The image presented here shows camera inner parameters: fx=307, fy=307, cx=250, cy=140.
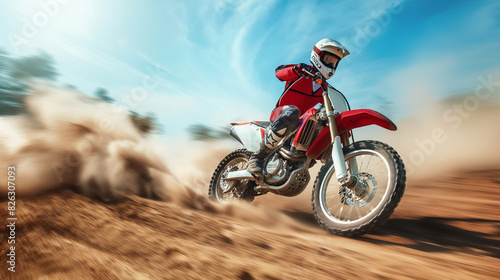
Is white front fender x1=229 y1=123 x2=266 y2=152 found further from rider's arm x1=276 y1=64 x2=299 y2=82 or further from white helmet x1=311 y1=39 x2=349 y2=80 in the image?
white helmet x1=311 y1=39 x2=349 y2=80

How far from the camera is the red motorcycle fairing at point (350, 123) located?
2838 millimetres

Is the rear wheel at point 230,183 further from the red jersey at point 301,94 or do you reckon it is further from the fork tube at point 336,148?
the fork tube at point 336,148

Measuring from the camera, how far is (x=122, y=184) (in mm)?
4207

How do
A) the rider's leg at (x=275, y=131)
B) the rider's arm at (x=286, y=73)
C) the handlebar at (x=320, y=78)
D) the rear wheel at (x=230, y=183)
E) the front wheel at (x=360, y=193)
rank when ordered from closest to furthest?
1. the front wheel at (x=360, y=193)
2. the handlebar at (x=320, y=78)
3. the rider's arm at (x=286, y=73)
4. the rider's leg at (x=275, y=131)
5. the rear wheel at (x=230, y=183)

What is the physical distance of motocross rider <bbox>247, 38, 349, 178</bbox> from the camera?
3.37 meters

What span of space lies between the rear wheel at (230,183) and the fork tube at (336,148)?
1662 mm

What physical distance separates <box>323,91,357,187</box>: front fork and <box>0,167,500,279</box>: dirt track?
0.54 metres

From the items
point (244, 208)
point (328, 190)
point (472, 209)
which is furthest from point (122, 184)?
point (472, 209)

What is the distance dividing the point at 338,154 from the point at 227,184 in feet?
6.95

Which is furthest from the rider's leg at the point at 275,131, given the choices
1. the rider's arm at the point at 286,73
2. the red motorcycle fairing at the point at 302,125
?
the rider's arm at the point at 286,73

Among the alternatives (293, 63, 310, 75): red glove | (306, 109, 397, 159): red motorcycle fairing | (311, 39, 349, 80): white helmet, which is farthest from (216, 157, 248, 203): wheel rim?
(311, 39, 349, 80): white helmet

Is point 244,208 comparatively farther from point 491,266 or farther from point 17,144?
point 17,144

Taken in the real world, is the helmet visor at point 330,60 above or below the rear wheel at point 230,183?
above

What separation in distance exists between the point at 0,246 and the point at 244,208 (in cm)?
257
